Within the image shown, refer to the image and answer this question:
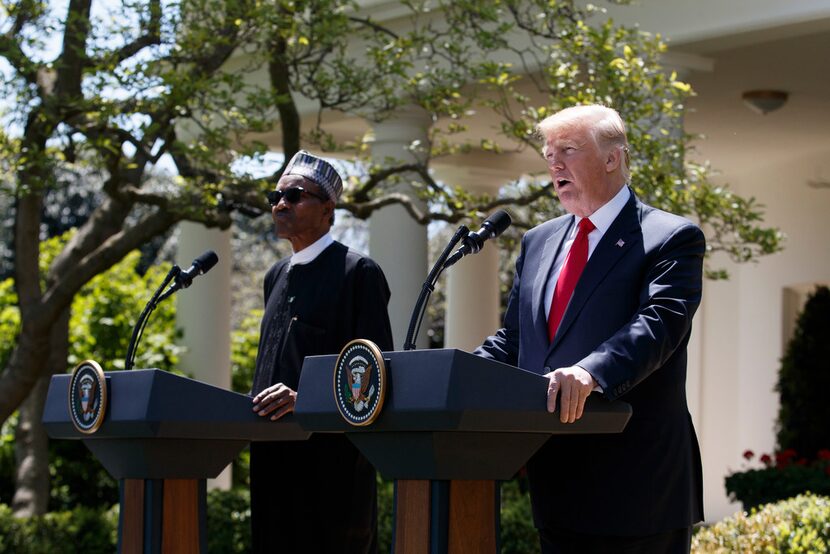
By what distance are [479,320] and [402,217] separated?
3.79 metres

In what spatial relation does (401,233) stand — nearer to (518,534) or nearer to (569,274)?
(518,534)

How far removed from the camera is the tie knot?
378 centimetres

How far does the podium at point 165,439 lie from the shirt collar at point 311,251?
901 millimetres

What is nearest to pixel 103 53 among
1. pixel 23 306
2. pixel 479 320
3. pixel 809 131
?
pixel 23 306

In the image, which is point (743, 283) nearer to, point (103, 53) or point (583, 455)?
point (103, 53)

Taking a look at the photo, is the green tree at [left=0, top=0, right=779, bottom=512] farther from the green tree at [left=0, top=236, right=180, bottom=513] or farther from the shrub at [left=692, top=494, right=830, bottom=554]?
the green tree at [left=0, top=236, right=180, bottom=513]

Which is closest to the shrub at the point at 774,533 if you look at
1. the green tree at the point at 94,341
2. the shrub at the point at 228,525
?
the shrub at the point at 228,525

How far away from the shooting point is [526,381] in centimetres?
319

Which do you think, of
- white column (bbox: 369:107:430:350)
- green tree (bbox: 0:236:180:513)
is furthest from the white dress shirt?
green tree (bbox: 0:236:180:513)

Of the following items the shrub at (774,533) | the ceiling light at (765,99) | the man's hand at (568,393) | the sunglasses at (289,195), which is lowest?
the shrub at (774,533)

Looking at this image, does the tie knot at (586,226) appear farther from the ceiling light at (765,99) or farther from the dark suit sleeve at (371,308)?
the ceiling light at (765,99)

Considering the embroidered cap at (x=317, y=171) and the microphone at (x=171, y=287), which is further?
the embroidered cap at (x=317, y=171)

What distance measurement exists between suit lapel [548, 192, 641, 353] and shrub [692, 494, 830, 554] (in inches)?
141

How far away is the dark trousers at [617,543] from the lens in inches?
139
